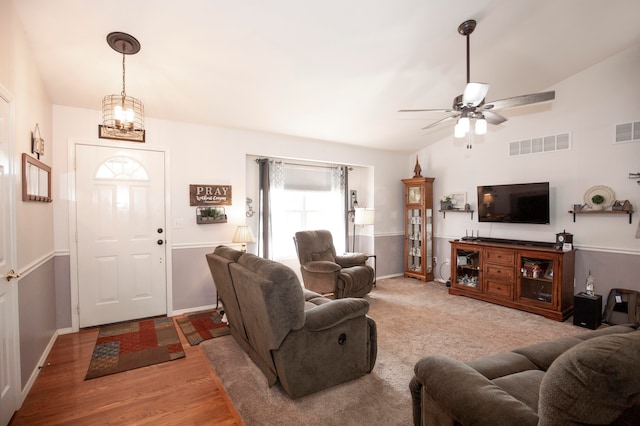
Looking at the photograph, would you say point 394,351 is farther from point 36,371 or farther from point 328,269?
point 36,371

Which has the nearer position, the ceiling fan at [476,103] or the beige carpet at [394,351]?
the beige carpet at [394,351]

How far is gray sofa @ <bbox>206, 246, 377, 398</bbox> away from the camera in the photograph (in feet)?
6.94

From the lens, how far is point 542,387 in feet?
A: 3.30

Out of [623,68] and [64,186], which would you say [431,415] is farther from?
[623,68]

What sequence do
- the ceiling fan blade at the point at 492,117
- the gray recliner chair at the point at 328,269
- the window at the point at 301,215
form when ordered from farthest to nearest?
the window at the point at 301,215
the gray recliner chair at the point at 328,269
the ceiling fan blade at the point at 492,117

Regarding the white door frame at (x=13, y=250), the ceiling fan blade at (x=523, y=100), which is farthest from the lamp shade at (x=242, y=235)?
the ceiling fan blade at (x=523, y=100)

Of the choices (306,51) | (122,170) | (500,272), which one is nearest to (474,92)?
(306,51)

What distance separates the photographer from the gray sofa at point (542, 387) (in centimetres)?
87

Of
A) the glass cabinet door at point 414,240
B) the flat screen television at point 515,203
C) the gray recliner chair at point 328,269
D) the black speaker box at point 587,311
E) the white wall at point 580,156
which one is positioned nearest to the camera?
the black speaker box at point 587,311

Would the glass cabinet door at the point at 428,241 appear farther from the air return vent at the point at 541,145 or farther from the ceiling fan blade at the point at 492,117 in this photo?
the ceiling fan blade at the point at 492,117

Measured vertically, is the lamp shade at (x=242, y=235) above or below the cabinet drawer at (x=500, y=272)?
above

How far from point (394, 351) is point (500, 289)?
238 centimetres

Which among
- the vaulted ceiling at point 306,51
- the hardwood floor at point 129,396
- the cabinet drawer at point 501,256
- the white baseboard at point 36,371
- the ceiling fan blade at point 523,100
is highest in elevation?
the vaulted ceiling at point 306,51

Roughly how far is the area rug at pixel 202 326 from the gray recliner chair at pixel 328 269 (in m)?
1.40
